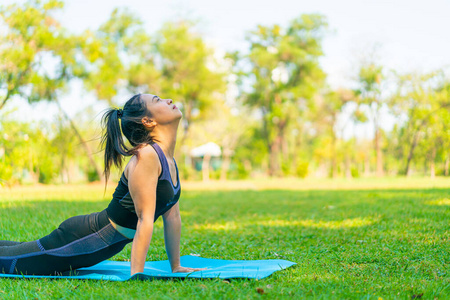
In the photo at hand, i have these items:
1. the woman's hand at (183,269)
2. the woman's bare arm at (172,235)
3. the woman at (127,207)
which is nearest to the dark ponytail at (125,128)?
the woman at (127,207)

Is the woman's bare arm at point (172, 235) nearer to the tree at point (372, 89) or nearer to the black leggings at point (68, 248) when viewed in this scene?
the black leggings at point (68, 248)

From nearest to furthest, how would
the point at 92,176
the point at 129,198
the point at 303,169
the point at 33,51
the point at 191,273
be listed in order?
the point at 129,198
the point at 191,273
the point at 33,51
the point at 92,176
the point at 303,169

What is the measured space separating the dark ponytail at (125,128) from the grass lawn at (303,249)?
0.76m

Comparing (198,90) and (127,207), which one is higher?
(198,90)

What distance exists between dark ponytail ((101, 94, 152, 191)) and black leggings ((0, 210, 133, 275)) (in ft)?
1.00

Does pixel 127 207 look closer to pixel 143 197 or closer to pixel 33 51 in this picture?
pixel 143 197

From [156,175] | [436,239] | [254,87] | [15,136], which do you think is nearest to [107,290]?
[156,175]

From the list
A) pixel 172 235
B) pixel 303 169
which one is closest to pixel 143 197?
pixel 172 235

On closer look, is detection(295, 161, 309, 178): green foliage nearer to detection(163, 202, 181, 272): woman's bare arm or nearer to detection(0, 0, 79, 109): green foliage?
detection(0, 0, 79, 109): green foliage

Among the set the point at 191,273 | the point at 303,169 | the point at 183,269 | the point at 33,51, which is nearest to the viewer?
the point at 191,273

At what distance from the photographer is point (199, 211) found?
712cm

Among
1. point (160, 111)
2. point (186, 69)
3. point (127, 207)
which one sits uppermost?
point (186, 69)

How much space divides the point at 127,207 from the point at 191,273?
578 millimetres

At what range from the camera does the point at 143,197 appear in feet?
7.95
